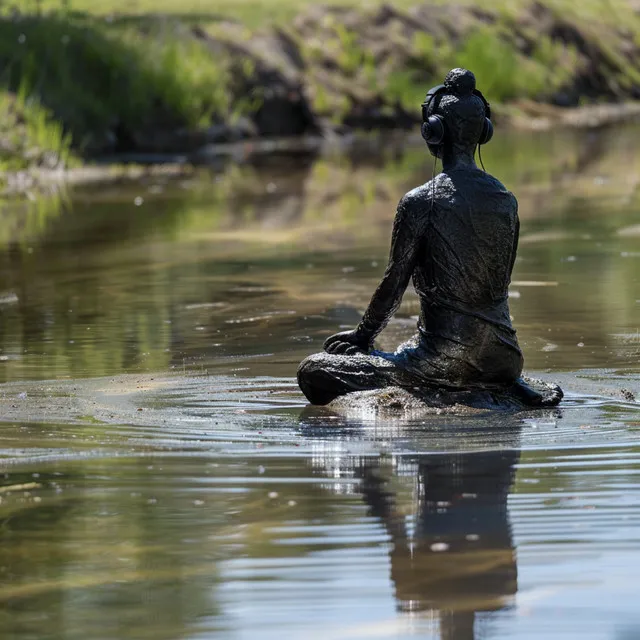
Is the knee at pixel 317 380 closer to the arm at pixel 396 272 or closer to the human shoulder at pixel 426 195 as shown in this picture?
the arm at pixel 396 272

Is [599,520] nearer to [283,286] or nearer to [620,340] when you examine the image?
[620,340]

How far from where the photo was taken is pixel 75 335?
37.6 feet

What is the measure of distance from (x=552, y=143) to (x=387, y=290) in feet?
89.1

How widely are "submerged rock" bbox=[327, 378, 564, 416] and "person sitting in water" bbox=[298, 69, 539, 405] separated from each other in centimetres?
3

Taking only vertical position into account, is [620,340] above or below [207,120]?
below

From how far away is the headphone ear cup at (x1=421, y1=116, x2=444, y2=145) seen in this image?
8383mm

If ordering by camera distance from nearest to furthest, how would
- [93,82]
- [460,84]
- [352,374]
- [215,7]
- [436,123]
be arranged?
[436,123], [460,84], [352,374], [93,82], [215,7]

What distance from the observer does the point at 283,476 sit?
7.11m

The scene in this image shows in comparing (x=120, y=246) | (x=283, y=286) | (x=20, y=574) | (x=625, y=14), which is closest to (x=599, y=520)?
(x=20, y=574)

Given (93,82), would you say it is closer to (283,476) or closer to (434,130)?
(434,130)

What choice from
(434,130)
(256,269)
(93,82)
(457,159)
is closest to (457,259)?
(457,159)

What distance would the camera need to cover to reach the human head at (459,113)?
332 inches

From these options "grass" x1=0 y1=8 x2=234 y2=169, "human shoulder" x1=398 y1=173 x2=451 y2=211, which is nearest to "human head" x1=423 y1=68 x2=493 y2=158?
"human shoulder" x1=398 y1=173 x2=451 y2=211

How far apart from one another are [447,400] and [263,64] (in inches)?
1171
